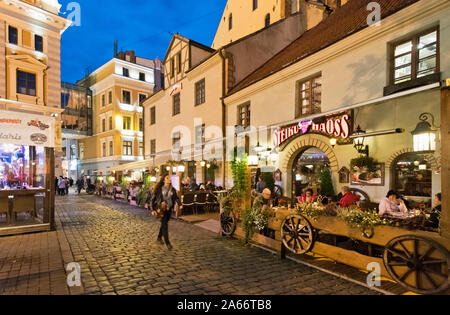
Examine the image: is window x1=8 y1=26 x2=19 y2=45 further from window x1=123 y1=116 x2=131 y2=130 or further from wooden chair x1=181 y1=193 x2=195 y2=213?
wooden chair x1=181 y1=193 x2=195 y2=213

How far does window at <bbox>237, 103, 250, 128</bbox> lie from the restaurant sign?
8345 millimetres

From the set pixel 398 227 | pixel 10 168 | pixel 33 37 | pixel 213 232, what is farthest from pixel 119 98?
pixel 398 227

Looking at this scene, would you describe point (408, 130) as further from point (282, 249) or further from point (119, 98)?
point (119, 98)

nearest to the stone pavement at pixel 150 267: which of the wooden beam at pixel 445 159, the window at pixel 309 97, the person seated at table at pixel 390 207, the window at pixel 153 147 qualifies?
the wooden beam at pixel 445 159

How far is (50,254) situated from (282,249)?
5086 millimetres

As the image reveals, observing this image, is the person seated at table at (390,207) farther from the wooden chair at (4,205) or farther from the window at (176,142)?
the window at (176,142)

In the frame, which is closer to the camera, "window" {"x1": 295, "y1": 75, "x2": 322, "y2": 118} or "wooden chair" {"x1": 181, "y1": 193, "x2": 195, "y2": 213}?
"window" {"x1": 295, "y1": 75, "x2": 322, "y2": 118}

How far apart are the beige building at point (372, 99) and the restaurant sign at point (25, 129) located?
26.1 ft

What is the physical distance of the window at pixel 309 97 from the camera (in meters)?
10.1

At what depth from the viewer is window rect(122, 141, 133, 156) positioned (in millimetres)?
32031

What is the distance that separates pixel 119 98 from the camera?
31625 millimetres

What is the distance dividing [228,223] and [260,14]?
17647 mm

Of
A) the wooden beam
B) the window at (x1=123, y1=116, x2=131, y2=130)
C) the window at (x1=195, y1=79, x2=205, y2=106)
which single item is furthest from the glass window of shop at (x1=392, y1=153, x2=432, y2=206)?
the window at (x1=123, y1=116, x2=131, y2=130)

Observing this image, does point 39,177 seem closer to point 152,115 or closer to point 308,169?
point 308,169
